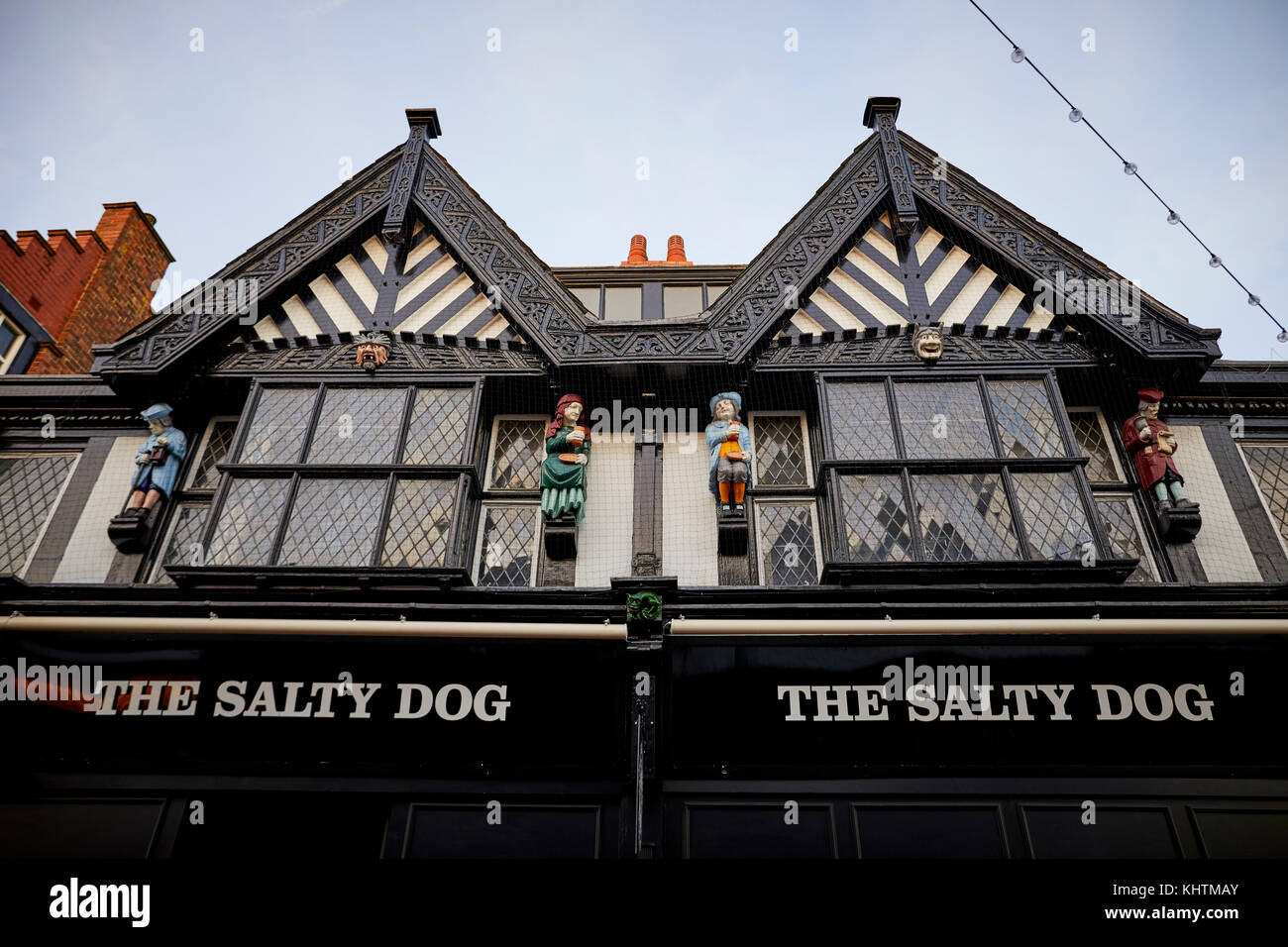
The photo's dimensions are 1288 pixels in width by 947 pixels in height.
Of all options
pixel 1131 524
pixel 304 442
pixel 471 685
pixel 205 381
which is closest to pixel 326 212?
pixel 205 381

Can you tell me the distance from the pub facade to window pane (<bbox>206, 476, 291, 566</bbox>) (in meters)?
0.04

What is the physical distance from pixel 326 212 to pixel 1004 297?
334 inches

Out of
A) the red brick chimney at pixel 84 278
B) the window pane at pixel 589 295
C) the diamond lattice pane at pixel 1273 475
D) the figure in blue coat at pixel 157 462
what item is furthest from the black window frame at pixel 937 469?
the red brick chimney at pixel 84 278

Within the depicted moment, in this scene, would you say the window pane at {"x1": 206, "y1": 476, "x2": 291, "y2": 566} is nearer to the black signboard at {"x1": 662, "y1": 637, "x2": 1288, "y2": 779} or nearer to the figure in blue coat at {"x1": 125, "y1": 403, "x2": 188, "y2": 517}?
the figure in blue coat at {"x1": 125, "y1": 403, "x2": 188, "y2": 517}

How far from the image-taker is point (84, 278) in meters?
14.3

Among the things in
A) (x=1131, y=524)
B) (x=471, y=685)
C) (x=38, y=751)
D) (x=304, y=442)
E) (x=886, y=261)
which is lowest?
(x=38, y=751)

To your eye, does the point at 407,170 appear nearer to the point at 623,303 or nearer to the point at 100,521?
the point at 623,303

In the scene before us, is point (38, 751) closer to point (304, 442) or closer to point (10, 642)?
point (10, 642)

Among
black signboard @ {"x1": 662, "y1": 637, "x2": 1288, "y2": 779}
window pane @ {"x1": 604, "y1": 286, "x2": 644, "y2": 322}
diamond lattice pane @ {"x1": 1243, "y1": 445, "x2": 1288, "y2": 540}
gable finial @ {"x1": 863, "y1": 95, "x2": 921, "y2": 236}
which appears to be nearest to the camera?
black signboard @ {"x1": 662, "y1": 637, "x2": 1288, "y2": 779}

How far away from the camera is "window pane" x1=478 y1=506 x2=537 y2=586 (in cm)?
892

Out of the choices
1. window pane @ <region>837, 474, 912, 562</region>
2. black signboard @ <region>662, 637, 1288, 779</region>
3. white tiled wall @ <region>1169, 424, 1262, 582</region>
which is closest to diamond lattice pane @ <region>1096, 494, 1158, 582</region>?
white tiled wall @ <region>1169, 424, 1262, 582</region>

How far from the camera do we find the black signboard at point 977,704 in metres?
7.33
